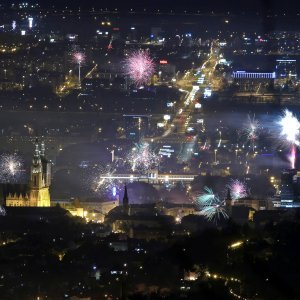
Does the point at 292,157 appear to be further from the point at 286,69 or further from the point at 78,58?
the point at 286,69


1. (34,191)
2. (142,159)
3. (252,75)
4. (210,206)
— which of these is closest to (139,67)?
(252,75)

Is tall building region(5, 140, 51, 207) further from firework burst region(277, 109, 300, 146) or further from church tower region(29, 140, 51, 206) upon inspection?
firework burst region(277, 109, 300, 146)

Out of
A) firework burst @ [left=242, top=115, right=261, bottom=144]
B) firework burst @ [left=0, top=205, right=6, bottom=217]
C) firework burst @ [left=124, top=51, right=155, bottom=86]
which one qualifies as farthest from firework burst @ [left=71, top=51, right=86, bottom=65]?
firework burst @ [left=0, top=205, right=6, bottom=217]

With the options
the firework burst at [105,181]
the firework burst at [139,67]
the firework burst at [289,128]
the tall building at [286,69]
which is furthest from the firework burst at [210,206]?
the tall building at [286,69]

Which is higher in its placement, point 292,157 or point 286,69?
point 286,69

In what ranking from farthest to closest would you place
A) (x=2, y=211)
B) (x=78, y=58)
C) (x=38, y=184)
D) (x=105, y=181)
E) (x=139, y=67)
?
(x=78, y=58) → (x=139, y=67) → (x=105, y=181) → (x=38, y=184) → (x=2, y=211)

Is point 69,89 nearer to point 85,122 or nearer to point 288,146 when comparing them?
point 85,122
